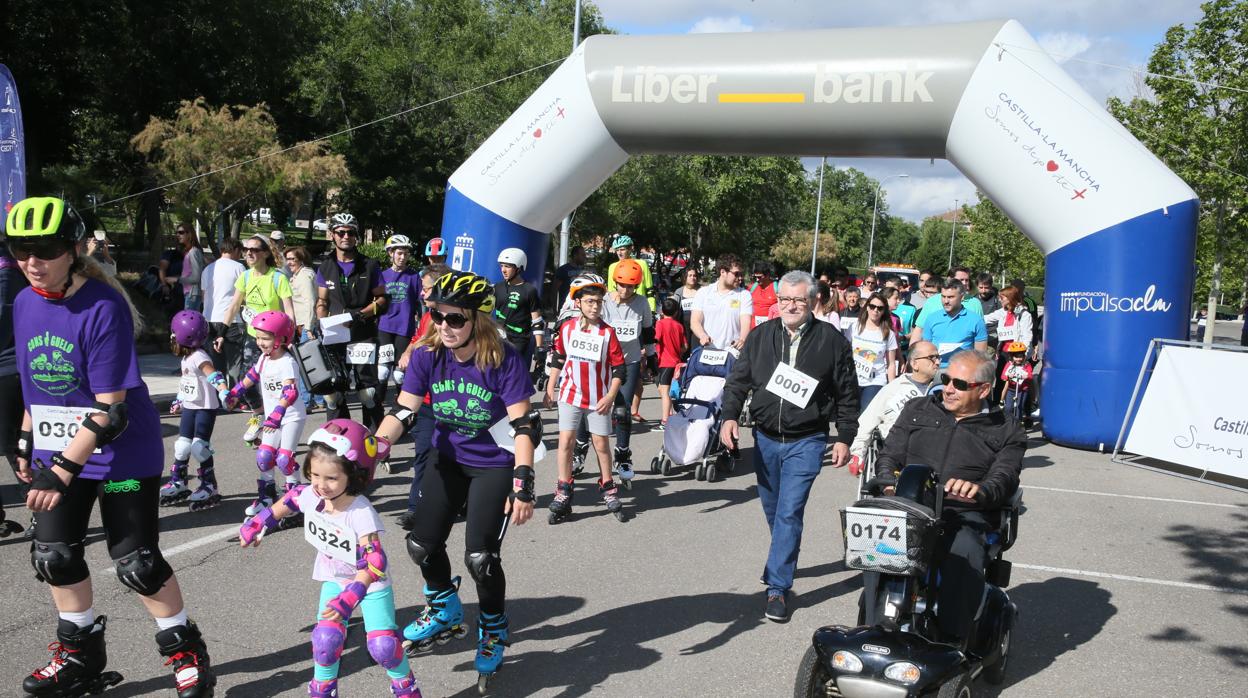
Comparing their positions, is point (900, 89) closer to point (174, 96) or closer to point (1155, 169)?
point (1155, 169)

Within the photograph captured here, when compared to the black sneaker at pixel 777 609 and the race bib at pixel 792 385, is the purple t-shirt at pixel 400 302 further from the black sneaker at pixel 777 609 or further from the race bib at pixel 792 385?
the black sneaker at pixel 777 609

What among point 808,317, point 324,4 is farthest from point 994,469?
point 324,4

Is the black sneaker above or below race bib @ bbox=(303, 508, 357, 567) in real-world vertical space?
below

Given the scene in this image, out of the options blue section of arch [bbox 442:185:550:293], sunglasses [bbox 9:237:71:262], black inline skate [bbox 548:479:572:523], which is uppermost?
blue section of arch [bbox 442:185:550:293]

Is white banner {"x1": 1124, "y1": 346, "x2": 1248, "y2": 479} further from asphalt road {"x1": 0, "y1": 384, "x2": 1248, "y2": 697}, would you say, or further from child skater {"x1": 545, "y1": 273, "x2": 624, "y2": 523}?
child skater {"x1": 545, "y1": 273, "x2": 624, "y2": 523}

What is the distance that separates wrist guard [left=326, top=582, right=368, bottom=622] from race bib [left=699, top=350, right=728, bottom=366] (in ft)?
19.2

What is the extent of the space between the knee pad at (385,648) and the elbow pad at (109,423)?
49.1 inches

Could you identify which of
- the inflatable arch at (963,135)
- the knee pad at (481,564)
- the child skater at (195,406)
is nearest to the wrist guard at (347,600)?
the knee pad at (481,564)

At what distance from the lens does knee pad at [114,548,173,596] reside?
376cm

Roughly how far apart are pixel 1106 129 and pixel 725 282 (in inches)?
167

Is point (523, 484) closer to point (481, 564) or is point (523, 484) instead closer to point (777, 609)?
point (481, 564)

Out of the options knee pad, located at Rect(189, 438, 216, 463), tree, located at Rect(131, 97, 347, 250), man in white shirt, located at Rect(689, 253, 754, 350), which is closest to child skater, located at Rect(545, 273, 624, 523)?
knee pad, located at Rect(189, 438, 216, 463)

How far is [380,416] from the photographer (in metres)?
8.87

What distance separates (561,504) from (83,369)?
12.6 feet
